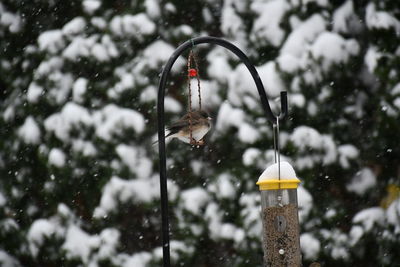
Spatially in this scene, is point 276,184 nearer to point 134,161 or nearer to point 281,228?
point 281,228

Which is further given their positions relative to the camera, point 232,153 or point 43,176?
point 43,176

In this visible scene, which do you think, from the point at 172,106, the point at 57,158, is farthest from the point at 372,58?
the point at 57,158

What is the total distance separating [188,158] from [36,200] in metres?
1.18

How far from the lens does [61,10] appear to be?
4570 millimetres

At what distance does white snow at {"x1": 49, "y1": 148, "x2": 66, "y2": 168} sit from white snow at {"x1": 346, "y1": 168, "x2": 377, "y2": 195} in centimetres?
194

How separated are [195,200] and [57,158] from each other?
1027mm

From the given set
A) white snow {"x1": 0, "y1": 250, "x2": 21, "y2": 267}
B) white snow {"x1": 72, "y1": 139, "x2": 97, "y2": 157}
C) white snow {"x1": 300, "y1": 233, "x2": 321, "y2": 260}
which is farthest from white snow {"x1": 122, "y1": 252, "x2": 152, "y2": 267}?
white snow {"x1": 300, "y1": 233, "x2": 321, "y2": 260}

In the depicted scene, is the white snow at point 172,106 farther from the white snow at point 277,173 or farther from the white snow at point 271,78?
the white snow at point 277,173

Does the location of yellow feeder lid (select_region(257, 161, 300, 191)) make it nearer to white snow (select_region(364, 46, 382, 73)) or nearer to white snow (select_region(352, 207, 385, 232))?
white snow (select_region(352, 207, 385, 232))

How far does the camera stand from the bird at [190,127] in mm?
2459

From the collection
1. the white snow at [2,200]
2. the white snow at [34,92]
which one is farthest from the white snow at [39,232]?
the white snow at [34,92]

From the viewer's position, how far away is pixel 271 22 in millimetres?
3953

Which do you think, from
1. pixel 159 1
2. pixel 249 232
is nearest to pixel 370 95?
pixel 249 232

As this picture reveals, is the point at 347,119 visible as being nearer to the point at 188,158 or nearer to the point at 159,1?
the point at 188,158
